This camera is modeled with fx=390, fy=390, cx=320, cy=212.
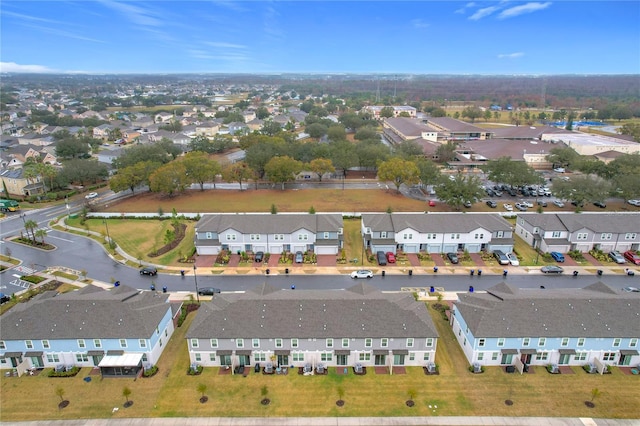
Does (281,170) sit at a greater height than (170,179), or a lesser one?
greater

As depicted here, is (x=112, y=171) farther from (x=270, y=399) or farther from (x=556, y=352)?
(x=556, y=352)

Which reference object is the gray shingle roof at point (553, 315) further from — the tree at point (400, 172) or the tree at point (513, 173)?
the tree at point (513, 173)

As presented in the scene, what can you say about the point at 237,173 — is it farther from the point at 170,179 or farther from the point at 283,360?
the point at 283,360

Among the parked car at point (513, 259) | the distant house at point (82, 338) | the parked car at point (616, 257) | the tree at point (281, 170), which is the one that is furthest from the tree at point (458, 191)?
the distant house at point (82, 338)

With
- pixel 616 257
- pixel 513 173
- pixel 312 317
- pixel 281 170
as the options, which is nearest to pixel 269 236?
pixel 312 317

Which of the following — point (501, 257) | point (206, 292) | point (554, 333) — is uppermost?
point (554, 333)

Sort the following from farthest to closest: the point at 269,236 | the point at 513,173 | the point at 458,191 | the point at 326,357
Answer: the point at 513,173 → the point at 458,191 → the point at 269,236 → the point at 326,357
